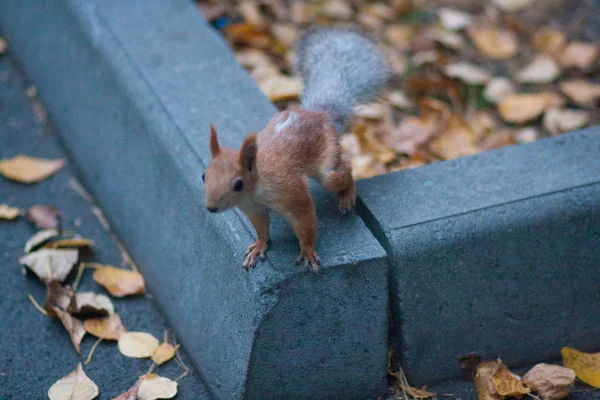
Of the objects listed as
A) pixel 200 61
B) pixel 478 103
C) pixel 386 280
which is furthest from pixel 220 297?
pixel 478 103

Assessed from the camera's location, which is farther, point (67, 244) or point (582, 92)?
point (582, 92)

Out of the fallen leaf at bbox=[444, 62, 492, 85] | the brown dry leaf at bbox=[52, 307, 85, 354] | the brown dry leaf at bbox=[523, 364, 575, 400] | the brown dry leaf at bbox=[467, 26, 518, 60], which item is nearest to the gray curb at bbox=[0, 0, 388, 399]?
the brown dry leaf at bbox=[52, 307, 85, 354]

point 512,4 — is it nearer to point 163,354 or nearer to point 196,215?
point 196,215

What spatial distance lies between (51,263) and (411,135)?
4.12ft

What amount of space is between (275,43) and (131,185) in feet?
3.80

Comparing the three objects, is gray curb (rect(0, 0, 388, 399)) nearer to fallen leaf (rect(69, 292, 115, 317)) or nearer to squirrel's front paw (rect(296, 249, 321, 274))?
squirrel's front paw (rect(296, 249, 321, 274))

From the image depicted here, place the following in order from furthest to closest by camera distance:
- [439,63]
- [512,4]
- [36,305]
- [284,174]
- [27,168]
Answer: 1. [512,4]
2. [439,63]
3. [27,168]
4. [36,305]
5. [284,174]

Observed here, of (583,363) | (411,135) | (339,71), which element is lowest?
(583,363)

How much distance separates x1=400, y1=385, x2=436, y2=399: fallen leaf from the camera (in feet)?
6.00

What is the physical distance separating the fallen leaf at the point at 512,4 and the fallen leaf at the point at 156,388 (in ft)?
7.75

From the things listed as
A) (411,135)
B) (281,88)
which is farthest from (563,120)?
(281,88)

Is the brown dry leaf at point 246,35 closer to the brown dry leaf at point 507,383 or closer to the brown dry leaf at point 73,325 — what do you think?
the brown dry leaf at point 73,325

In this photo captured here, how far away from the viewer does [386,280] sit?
1693 mm

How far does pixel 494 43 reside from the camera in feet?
10.4
